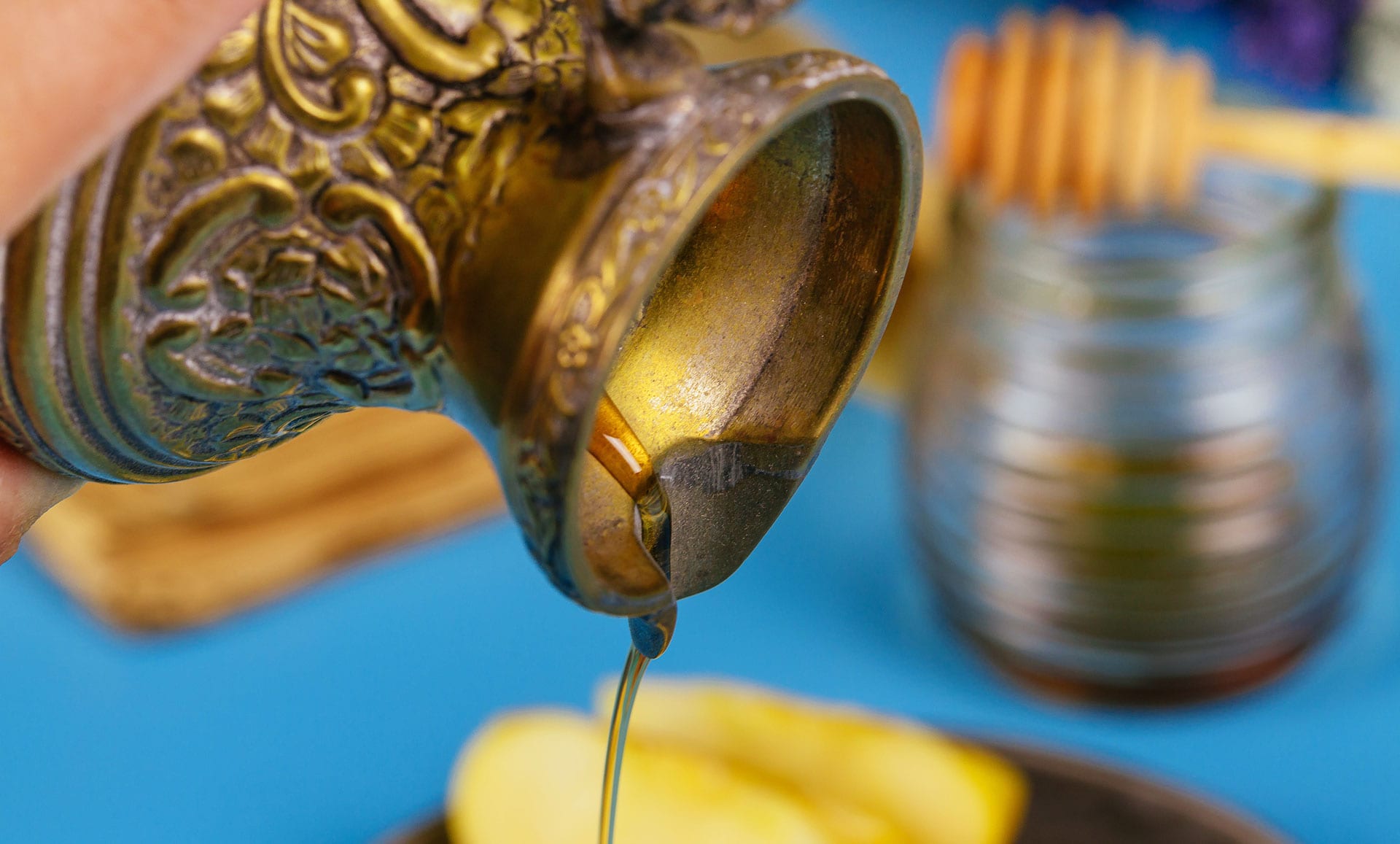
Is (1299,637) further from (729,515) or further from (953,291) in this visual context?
(729,515)

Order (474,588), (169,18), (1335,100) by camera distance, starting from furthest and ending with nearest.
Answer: (1335,100) < (474,588) < (169,18)

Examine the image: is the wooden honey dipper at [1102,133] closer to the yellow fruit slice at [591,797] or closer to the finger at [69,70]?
the yellow fruit slice at [591,797]

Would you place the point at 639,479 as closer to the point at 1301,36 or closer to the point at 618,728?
the point at 618,728

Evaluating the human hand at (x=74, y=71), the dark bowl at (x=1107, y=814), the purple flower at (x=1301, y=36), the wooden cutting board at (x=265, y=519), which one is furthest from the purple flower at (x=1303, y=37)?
the human hand at (x=74, y=71)

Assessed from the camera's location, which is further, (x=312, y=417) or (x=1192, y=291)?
(x=1192, y=291)

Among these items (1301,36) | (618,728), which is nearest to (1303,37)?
(1301,36)

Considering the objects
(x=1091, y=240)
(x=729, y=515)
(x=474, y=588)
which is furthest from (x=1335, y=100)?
(x=729, y=515)
